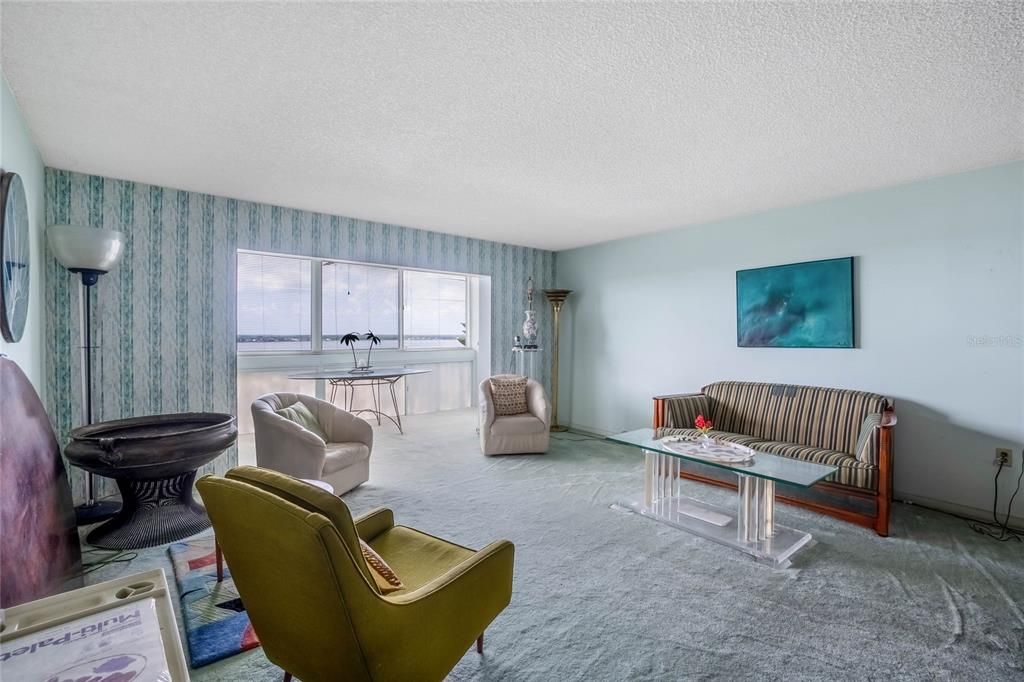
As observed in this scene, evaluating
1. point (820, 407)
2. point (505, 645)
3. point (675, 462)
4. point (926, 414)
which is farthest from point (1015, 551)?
point (505, 645)

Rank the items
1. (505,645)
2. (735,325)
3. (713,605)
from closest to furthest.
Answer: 1. (505,645)
2. (713,605)
3. (735,325)

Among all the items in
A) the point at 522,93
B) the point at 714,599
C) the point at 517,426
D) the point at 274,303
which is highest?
the point at 522,93

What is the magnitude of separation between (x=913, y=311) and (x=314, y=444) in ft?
14.7

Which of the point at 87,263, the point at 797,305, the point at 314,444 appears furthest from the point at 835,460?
the point at 87,263

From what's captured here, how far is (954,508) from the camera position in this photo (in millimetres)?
3262

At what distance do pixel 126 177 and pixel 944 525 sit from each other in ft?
20.4

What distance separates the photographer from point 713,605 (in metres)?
2.16

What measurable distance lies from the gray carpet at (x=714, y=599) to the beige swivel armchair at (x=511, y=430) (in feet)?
3.41

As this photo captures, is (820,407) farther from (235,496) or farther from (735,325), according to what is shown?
(235,496)

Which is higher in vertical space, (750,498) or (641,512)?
(750,498)

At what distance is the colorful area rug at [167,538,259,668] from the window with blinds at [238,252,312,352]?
2.96 m

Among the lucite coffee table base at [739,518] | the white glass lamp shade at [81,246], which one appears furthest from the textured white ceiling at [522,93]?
the lucite coffee table base at [739,518]

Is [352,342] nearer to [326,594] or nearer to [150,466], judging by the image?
[150,466]

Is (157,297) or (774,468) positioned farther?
(157,297)
